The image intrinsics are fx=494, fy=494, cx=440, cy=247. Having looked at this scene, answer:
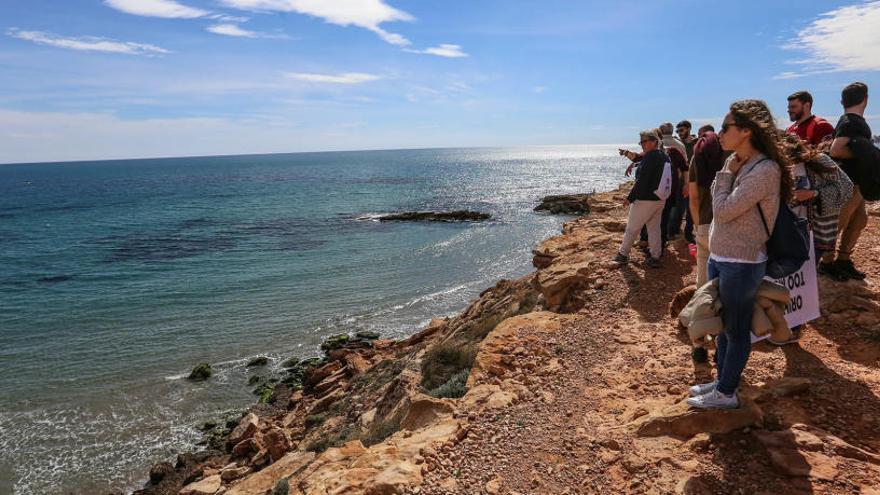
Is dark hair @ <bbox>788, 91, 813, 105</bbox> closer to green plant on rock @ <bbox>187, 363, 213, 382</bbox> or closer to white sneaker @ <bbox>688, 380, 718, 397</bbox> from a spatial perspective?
white sneaker @ <bbox>688, 380, 718, 397</bbox>

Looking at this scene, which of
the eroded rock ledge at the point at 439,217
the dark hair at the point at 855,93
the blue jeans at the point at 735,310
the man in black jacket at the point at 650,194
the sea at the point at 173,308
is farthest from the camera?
the eroded rock ledge at the point at 439,217

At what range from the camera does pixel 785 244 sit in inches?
137

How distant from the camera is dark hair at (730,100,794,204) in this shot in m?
3.43

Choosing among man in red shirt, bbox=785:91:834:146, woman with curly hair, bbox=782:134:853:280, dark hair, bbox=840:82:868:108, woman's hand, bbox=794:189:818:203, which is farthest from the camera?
man in red shirt, bbox=785:91:834:146

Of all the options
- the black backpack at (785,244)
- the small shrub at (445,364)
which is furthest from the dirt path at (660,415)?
the small shrub at (445,364)

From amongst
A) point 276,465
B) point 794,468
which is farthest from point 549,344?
point 276,465

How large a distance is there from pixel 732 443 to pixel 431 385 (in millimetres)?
4597

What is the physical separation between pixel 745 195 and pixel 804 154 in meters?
1.44

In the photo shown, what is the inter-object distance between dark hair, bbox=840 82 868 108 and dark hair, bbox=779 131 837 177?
49.4 inches

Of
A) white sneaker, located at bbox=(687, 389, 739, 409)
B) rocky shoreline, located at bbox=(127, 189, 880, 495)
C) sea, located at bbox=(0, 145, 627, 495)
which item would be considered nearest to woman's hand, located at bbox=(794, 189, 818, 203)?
rocky shoreline, located at bbox=(127, 189, 880, 495)

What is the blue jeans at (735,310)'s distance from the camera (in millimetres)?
3533

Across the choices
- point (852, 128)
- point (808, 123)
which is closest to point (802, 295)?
point (852, 128)

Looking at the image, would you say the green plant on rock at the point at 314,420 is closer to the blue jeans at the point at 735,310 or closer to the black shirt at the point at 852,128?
the blue jeans at the point at 735,310

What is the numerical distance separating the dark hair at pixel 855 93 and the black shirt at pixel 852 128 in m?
0.15
